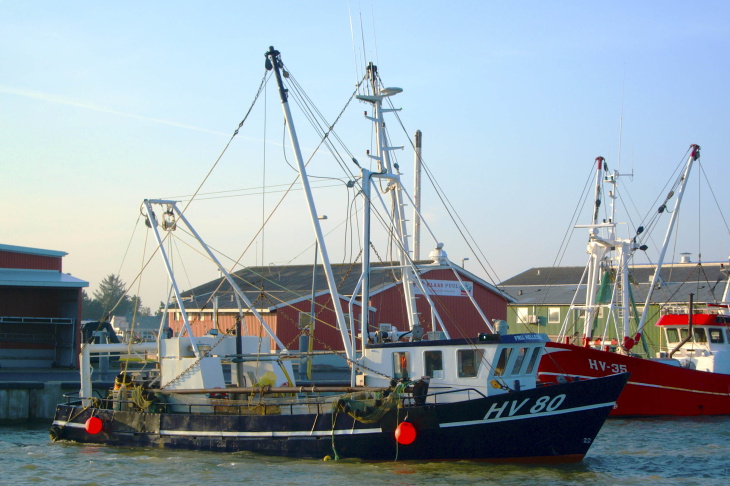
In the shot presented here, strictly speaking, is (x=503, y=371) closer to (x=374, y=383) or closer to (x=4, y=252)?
(x=374, y=383)

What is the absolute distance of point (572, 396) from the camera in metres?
16.1

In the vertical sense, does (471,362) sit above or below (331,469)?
above

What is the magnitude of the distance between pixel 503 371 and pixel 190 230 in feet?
27.3

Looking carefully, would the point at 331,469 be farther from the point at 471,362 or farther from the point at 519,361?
the point at 519,361

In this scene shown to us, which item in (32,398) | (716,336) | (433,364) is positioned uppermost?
(716,336)

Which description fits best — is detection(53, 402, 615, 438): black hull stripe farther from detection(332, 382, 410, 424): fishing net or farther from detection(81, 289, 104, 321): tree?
detection(81, 289, 104, 321): tree

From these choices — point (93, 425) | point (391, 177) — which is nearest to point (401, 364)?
point (391, 177)

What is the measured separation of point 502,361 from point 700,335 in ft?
42.6

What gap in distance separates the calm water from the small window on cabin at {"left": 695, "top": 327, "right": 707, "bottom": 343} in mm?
8042

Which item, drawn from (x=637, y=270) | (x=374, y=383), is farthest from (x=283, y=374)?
(x=637, y=270)

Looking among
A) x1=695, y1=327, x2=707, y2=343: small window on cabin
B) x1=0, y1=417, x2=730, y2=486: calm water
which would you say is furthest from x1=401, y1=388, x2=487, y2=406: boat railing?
x1=695, y1=327, x2=707, y2=343: small window on cabin

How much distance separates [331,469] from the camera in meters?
15.8

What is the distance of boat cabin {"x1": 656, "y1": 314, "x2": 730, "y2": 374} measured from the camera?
26.8 meters

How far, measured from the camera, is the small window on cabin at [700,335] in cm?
2713
